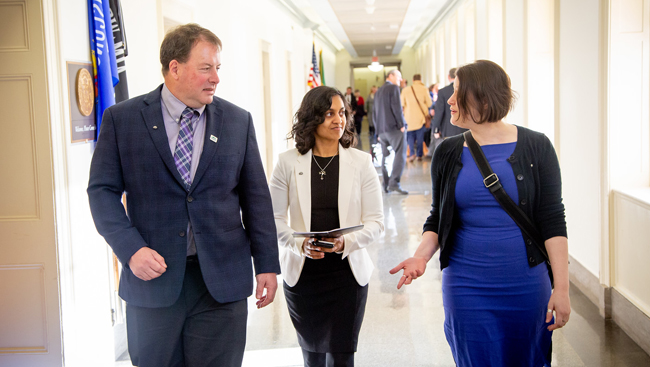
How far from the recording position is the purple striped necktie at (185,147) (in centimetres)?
217

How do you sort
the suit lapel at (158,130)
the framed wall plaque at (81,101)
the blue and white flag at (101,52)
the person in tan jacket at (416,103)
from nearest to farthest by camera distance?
the suit lapel at (158,130) < the framed wall plaque at (81,101) < the blue and white flag at (101,52) < the person in tan jacket at (416,103)

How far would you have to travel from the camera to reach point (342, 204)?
2730 millimetres

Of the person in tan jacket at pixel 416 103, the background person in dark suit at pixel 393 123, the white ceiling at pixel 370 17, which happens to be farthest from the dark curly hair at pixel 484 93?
the person in tan jacket at pixel 416 103

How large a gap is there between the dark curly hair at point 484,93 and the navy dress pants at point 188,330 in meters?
1.14

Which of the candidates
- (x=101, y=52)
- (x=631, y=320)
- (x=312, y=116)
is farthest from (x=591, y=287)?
(x=101, y=52)

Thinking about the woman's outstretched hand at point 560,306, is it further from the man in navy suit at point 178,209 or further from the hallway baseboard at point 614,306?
the hallway baseboard at point 614,306

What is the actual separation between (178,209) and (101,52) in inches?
77.1

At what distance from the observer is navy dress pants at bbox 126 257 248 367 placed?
7.05 feet

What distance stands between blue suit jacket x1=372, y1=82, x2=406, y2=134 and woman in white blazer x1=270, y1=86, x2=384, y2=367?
709 centimetres

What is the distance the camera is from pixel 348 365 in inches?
108

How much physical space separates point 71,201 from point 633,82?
3.72m

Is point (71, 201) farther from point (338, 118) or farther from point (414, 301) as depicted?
point (414, 301)

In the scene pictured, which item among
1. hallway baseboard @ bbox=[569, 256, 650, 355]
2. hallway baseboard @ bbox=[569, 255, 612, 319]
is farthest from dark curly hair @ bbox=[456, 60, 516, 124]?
hallway baseboard @ bbox=[569, 255, 612, 319]

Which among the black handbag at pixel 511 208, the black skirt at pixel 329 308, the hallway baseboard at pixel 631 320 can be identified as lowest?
the hallway baseboard at pixel 631 320
